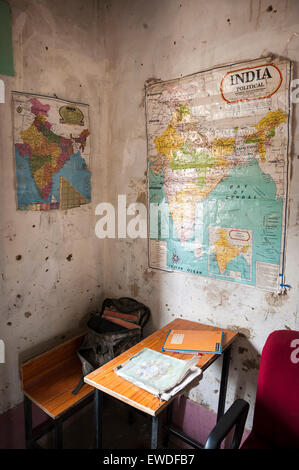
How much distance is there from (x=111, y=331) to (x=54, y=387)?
473 mm

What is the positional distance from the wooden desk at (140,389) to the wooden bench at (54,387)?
319 mm

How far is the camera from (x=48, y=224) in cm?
198

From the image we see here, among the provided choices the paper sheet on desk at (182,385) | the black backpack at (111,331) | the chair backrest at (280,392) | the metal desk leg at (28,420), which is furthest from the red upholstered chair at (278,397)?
the metal desk leg at (28,420)

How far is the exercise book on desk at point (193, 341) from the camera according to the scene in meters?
1.59

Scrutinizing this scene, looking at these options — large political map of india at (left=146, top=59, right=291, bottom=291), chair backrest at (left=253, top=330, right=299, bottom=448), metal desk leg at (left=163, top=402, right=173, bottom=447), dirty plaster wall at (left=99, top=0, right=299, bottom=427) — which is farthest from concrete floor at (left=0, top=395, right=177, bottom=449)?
large political map of india at (left=146, top=59, right=291, bottom=291)

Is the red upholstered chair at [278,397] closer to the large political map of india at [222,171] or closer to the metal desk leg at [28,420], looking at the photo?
the large political map of india at [222,171]

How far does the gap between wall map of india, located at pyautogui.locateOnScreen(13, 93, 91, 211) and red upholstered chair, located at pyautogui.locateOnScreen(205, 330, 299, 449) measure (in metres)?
1.49

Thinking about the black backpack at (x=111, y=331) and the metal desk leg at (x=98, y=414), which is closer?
the metal desk leg at (x=98, y=414)

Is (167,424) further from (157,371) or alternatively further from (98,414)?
(157,371)

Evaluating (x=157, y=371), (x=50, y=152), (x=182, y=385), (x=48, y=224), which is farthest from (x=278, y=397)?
(x=50, y=152)

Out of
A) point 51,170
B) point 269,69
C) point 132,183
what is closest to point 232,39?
point 269,69

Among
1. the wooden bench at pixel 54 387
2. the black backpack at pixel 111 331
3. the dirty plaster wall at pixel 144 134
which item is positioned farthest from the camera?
the black backpack at pixel 111 331

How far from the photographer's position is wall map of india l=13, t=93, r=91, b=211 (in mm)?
1787
